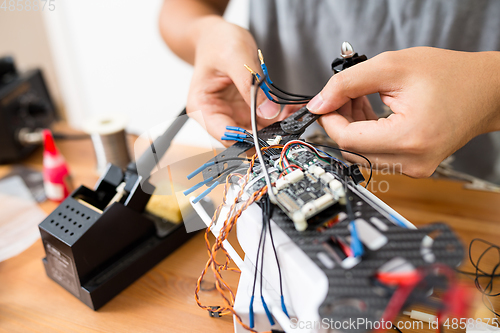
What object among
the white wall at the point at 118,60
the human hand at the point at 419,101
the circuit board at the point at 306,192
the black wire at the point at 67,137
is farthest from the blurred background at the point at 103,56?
the circuit board at the point at 306,192

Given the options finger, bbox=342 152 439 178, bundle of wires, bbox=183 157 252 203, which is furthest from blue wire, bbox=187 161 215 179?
finger, bbox=342 152 439 178

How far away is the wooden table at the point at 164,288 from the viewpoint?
1.72 feet

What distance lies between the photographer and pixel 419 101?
458 millimetres

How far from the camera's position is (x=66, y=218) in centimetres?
55

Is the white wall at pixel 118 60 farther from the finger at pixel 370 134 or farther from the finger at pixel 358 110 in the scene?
the finger at pixel 370 134

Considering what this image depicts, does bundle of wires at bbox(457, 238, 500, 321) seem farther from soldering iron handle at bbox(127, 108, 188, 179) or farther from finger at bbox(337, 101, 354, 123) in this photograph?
soldering iron handle at bbox(127, 108, 188, 179)

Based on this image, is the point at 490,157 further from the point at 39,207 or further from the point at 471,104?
the point at 39,207

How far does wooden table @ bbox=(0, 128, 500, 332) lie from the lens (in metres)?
0.52

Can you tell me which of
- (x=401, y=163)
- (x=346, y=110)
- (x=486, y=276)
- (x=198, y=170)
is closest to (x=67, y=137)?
(x=198, y=170)

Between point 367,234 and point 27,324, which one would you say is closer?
point 367,234

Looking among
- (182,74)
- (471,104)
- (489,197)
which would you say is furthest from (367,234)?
(182,74)

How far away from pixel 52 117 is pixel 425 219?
1.20m

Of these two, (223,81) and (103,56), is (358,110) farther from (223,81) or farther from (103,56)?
(103,56)

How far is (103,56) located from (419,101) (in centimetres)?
132
